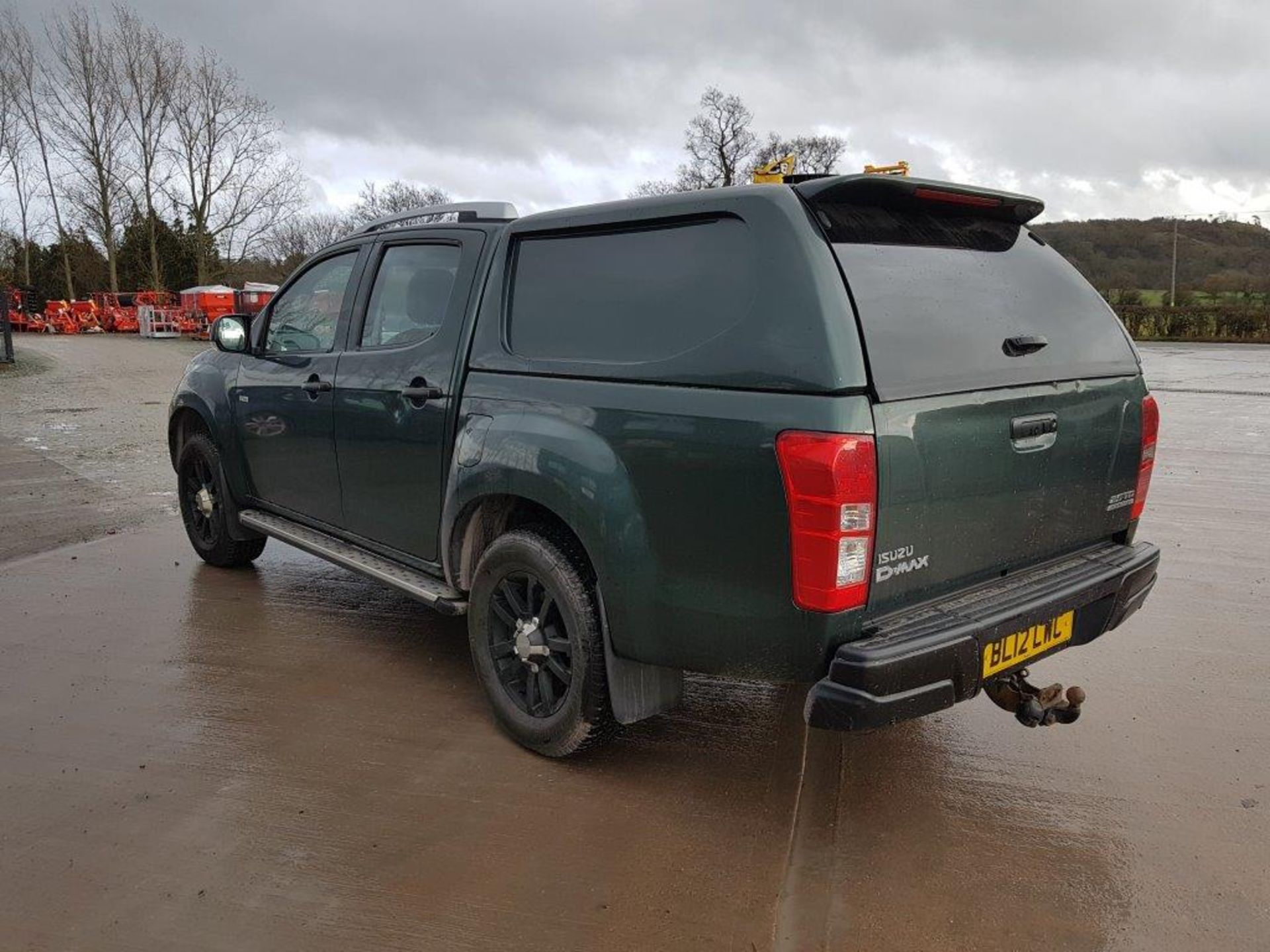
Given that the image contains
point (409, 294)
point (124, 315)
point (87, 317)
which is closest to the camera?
point (409, 294)

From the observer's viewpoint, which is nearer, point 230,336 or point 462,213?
point 462,213

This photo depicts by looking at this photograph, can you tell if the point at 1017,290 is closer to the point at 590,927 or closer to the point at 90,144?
the point at 590,927

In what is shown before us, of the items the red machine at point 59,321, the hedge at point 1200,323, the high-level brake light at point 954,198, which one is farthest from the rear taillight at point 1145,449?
the red machine at point 59,321

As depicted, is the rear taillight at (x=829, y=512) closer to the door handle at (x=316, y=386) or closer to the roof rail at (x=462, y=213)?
the roof rail at (x=462, y=213)

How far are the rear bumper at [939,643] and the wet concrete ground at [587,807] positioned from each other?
1.79 feet

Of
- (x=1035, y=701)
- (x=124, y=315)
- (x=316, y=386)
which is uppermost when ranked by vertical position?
(x=124, y=315)

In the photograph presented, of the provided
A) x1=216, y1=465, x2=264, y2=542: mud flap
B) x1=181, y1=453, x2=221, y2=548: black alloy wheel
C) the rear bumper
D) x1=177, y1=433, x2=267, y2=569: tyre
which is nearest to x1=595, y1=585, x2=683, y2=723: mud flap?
the rear bumper

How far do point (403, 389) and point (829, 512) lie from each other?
81.5 inches

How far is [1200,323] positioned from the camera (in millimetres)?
34531

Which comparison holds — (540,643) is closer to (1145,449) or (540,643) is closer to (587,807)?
(587,807)

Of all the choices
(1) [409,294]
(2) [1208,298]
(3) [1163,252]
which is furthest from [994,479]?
(3) [1163,252]

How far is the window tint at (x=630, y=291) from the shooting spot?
9.36 ft

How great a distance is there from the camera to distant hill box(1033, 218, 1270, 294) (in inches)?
1610

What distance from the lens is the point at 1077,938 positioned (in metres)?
2.49
